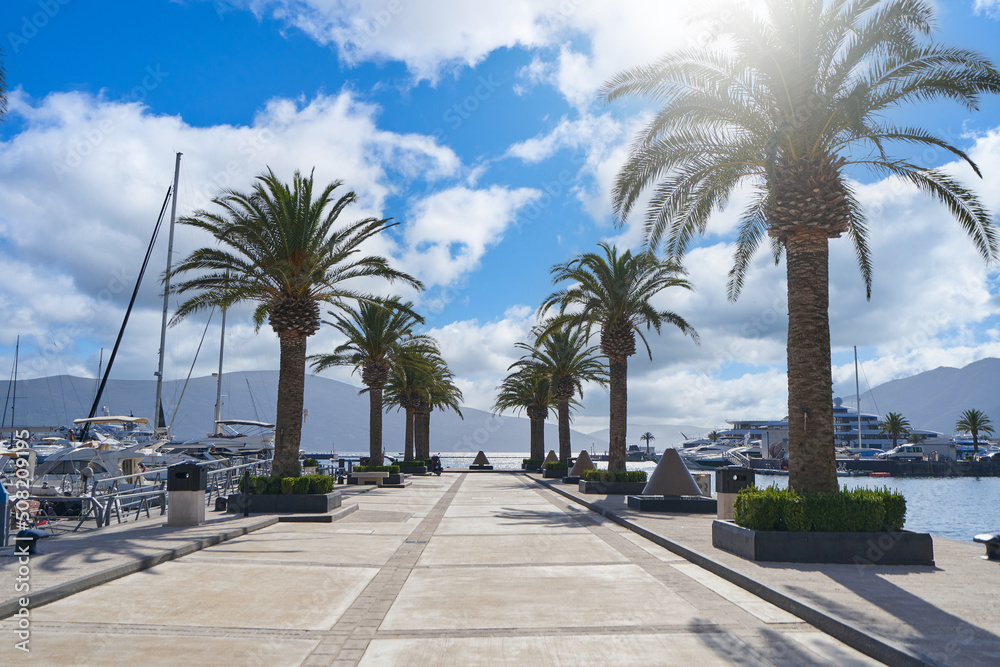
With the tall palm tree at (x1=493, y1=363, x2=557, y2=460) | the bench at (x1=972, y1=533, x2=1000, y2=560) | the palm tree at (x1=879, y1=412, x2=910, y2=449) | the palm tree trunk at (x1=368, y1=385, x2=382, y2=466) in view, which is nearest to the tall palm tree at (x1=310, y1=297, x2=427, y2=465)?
the palm tree trunk at (x1=368, y1=385, x2=382, y2=466)

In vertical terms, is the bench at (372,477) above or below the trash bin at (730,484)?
below

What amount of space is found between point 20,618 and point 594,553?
8.06 meters

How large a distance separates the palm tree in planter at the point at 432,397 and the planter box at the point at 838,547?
102 ft

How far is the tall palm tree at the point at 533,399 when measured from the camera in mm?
51125

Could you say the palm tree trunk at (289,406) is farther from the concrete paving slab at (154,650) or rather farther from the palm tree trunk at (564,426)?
the palm tree trunk at (564,426)

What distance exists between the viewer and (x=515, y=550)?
1227 centimetres

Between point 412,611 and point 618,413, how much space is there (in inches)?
744

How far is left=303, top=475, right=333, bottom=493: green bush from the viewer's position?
1814 cm

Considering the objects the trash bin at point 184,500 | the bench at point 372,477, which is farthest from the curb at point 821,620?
the bench at point 372,477

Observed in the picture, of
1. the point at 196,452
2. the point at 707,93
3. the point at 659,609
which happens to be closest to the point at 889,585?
the point at 659,609

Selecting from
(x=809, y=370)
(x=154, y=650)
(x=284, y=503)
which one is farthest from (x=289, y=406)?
(x=154, y=650)

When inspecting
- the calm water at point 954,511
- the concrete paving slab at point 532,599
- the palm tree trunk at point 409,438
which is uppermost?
the palm tree trunk at point 409,438

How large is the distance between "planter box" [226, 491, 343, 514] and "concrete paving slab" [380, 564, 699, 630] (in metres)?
8.10


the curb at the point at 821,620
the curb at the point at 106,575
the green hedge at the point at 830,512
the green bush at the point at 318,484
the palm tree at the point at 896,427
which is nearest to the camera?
the curb at the point at 821,620
